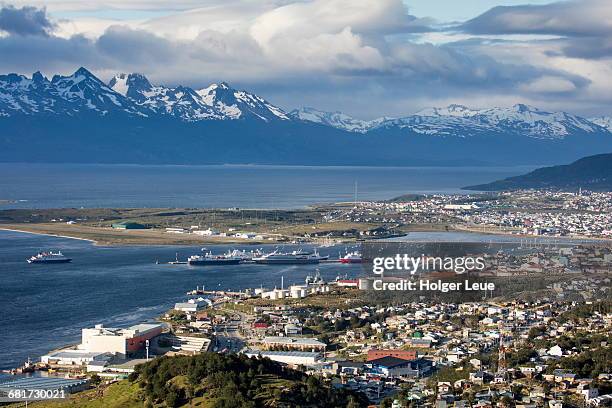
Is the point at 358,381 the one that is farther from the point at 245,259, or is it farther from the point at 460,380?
A: the point at 245,259

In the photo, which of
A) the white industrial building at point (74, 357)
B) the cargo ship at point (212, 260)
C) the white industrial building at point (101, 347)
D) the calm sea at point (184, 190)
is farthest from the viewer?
the calm sea at point (184, 190)

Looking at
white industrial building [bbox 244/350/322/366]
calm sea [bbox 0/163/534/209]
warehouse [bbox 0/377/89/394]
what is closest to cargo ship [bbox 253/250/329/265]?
white industrial building [bbox 244/350/322/366]

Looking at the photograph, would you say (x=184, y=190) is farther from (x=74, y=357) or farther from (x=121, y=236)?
(x=74, y=357)

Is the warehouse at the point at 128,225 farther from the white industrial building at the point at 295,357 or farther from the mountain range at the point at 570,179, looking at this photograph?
the mountain range at the point at 570,179

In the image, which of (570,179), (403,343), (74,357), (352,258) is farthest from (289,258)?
(570,179)

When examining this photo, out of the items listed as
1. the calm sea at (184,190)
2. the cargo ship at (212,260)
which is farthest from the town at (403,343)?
the calm sea at (184,190)

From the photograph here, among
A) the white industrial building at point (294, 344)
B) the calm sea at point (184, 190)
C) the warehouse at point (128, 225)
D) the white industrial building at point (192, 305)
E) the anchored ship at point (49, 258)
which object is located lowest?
the white industrial building at point (294, 344)
